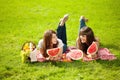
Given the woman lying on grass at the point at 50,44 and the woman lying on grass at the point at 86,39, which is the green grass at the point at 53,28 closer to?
the woman lying on grass at the point at 50,44

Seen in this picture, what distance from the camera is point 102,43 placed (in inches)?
361

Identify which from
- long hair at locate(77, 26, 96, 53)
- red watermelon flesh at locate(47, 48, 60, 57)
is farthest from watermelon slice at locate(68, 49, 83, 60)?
red watermelon flesh at locate(47, 48, 60, 57)

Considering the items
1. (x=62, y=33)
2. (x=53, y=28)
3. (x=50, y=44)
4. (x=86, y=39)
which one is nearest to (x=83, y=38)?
(x=86, y=39)

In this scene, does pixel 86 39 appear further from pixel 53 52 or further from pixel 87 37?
pixel 53 52

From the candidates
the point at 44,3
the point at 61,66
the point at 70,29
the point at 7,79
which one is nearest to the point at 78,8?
the point at 44,3

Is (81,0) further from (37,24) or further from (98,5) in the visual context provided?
(37,24)

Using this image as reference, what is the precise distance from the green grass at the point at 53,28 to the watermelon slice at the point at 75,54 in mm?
236

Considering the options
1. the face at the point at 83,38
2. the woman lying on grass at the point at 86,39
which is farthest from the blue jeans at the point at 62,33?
the face at the point at 83,38

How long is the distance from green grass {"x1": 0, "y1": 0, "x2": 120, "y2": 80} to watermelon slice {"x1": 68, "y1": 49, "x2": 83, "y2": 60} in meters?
0.24

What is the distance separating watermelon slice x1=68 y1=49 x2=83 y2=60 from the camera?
786 cm

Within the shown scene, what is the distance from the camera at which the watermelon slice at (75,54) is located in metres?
7.86

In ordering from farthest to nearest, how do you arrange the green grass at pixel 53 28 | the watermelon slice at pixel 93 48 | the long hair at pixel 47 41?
the watermelon slice at pixel 93 48, the long hair at pixel 47 41, the green grass at pixel 53 28

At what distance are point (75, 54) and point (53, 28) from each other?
10.1 ft

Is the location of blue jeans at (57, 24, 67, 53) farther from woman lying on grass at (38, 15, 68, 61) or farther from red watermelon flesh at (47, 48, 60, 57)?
red watermelon flesh at (47, 48, 60, 57)
